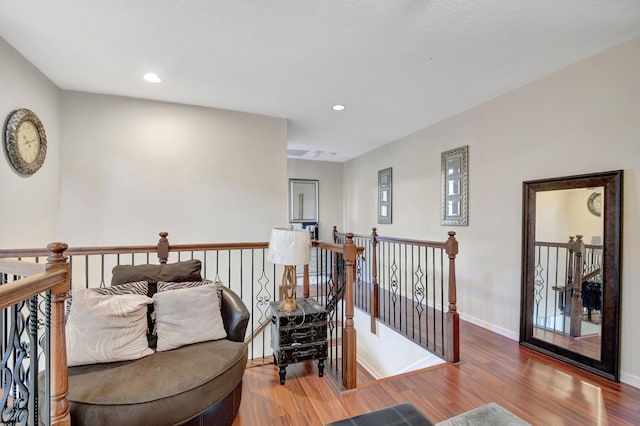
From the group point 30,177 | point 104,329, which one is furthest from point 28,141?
point 104,329

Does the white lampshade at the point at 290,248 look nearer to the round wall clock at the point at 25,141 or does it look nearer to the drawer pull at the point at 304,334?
the drawer pull at the point at 304,334

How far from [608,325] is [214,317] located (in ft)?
9.95

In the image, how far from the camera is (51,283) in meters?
1.17

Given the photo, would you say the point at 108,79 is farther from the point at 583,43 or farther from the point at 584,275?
the point at 584,275

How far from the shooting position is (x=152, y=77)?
9.41ft

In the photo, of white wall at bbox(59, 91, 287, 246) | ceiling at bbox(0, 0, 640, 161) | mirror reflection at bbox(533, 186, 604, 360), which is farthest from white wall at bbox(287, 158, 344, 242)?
mirror reflection at bbox(533, 186, 604, 360)

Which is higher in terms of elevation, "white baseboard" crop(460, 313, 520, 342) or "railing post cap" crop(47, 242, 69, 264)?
"railing post cap" crop(47, 242, 69, 264)

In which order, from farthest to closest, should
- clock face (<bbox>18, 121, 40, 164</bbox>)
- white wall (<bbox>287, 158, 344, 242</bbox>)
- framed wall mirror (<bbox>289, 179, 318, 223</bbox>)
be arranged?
1. white wall (<bbox>287, 158, 344, 242</bbox>)
2. framed wall mirror (<bbox>289, 179, 318, 223</bbox>)
3. clock face (<bbox>18, 121, 40, 164</bbox>)

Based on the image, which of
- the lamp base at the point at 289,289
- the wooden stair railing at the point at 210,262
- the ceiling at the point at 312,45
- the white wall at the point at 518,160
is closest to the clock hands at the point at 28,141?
the ceiling at the point at 312,45

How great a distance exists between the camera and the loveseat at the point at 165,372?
1351 mm

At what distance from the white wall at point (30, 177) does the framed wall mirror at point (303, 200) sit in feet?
13.7

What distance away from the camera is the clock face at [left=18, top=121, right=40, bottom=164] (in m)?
2.50

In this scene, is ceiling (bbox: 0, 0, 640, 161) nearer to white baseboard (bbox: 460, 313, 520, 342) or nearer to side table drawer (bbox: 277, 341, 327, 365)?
side table drawer (bbox: 277, 341, 327, 365)

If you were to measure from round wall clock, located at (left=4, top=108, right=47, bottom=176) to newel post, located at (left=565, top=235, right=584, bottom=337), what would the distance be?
4.85 m
